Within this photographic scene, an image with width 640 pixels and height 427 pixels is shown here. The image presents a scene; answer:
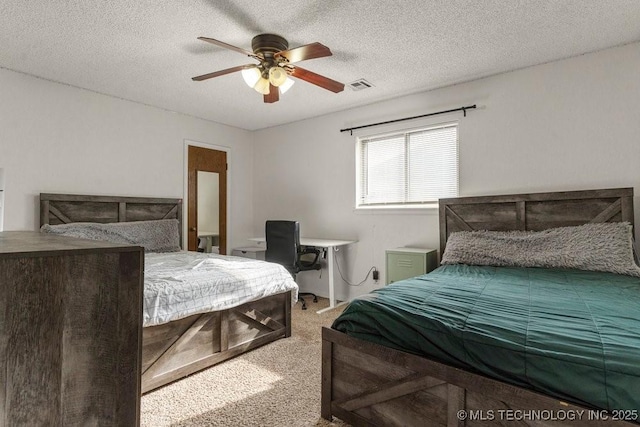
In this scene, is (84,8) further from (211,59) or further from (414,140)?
(414,140)

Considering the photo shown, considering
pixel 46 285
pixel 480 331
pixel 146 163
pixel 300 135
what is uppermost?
pixel 300 135

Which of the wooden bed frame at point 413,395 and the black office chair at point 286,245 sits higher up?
the black office chair at point 286,245

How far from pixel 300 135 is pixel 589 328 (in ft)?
13.4

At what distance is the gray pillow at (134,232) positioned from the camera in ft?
10.5

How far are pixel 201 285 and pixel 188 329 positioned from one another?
0.30 m

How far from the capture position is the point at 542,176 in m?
3.04

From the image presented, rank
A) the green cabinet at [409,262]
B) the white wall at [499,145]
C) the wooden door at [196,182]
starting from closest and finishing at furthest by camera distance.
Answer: the white wall at [499,145] < the green cabinet at [409,262] < the wooden door at [196,182]

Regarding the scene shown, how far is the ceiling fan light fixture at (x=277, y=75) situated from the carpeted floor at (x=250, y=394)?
6.87 ft

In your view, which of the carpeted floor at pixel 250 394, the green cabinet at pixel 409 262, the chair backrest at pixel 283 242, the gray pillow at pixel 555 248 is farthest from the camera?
the chair backrest at pixel 283 242

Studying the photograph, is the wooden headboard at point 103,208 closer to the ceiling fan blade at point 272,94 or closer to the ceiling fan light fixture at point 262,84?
the ceiling fan blade at point 272,94

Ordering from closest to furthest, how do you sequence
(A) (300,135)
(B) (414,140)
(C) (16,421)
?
1. (C) (16,421)
2. (B) (414,140)
3. (A) (300,135)

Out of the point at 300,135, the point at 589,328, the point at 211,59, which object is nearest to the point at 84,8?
the point at 211,59

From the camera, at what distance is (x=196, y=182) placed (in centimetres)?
468

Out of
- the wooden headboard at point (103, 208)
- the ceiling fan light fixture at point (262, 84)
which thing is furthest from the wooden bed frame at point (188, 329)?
the ceiling fan light fixture at point (262, 84)
